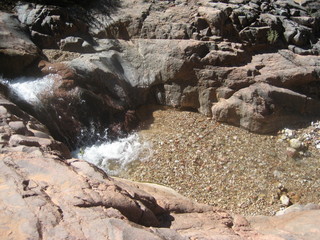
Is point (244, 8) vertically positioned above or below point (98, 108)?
above

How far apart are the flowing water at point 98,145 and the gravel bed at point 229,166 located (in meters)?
0.20

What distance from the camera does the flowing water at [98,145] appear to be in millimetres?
5453

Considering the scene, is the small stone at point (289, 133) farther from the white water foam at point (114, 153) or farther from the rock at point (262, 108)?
the white water foam at point (114, 153)

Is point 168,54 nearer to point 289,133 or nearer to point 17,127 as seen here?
point 289,133

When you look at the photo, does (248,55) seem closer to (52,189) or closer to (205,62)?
(205,62)

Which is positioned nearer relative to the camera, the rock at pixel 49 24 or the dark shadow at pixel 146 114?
the dark shadow at pixel 146 114

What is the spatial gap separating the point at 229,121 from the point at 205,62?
1.26 metres

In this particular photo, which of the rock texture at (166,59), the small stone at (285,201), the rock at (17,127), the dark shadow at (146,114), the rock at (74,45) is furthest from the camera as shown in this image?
the rock at (74,45)

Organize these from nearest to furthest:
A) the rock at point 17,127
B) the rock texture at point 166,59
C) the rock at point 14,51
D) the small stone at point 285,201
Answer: the rock at point 17,127
the small stone at point 285,201
the rock at point 14,51
the rock texture at point 166,59

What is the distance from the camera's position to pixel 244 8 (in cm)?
684

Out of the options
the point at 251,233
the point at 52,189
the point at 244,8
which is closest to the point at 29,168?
the point at 52,189

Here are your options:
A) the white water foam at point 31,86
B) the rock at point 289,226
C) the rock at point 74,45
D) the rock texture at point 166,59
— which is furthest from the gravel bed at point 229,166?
the rock at point 74,45

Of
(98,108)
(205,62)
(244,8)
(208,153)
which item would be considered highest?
(244,8)

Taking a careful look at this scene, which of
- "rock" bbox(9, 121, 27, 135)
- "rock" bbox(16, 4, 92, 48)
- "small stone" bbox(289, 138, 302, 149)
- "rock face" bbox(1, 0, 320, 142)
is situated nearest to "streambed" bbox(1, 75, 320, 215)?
"small stone" bbox(289, 138, 302, 149)
